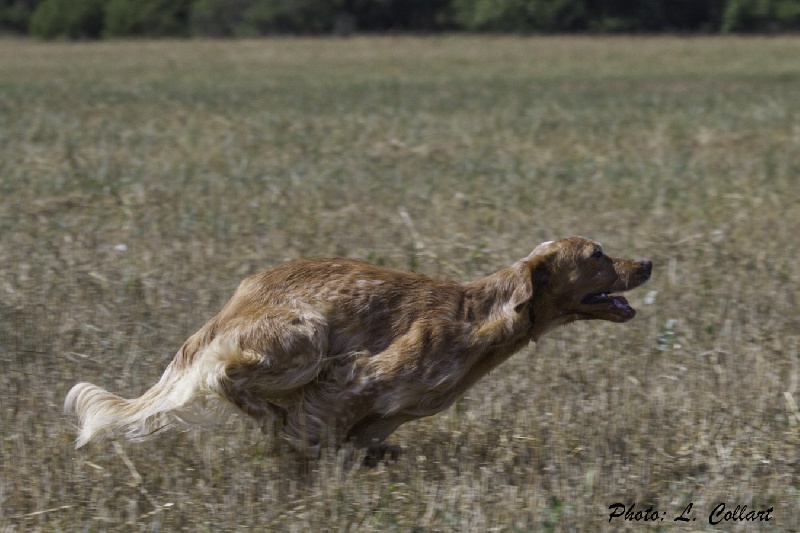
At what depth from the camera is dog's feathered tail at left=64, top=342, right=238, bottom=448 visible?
4.69 m

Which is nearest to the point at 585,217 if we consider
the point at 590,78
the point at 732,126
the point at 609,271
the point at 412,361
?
the point at 609,271

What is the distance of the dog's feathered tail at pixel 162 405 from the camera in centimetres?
469

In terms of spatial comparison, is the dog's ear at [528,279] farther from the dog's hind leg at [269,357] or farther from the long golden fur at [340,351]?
the dog's hind leg at [269,357]

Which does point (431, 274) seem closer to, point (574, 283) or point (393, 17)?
point (574, 283)

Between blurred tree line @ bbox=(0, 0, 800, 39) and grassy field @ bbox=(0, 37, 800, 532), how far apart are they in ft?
106

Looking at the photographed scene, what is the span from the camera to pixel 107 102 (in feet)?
62.0

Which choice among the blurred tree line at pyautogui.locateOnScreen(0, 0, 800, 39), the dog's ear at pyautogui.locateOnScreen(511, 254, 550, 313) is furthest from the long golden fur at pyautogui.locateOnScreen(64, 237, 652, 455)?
the blurred tree line at pyautogui.locateOnScreen(0, 0, 800, 39)

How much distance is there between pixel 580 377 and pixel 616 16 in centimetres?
4640

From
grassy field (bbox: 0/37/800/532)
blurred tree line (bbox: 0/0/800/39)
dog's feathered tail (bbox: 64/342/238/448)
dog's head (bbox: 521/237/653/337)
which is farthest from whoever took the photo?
blurred tree line (bbox: 0/0/800/39)

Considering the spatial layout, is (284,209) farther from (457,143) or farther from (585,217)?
(457,143)

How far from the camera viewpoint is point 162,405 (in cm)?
480

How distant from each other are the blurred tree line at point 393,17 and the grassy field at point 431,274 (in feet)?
106

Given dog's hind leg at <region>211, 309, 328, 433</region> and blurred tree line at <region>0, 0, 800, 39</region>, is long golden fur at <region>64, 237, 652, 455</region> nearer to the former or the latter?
dog's hind leg at <region>211, 309, 328, 433</region>

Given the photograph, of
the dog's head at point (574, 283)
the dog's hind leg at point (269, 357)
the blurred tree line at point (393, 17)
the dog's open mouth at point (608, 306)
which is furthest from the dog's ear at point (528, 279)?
the blurred tree line at point (393, 17)
